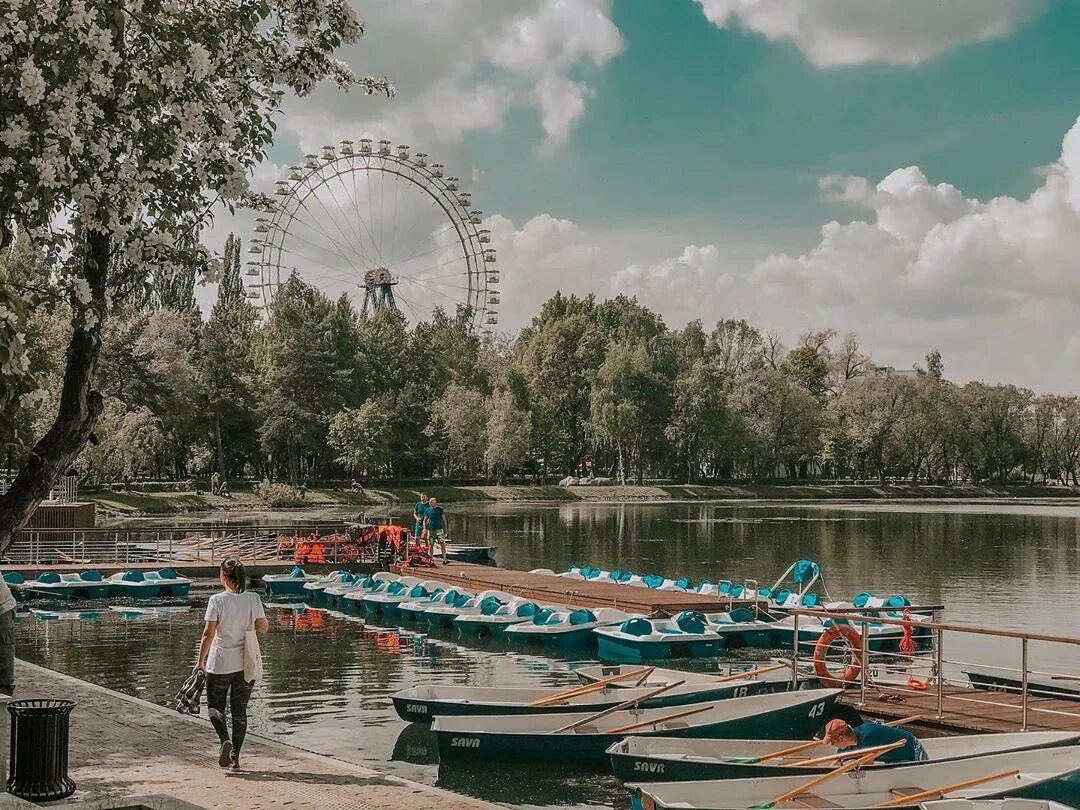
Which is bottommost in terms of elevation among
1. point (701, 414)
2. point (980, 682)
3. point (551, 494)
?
point (980, 682)

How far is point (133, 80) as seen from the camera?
25.5 ft

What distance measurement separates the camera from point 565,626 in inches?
1000

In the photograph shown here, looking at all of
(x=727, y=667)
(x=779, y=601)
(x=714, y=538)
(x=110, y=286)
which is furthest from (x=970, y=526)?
(x=110, y=286)

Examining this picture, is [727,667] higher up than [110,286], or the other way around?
[110,286]

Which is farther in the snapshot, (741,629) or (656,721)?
(741,629)

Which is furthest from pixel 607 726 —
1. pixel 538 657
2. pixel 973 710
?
pixel 538 657

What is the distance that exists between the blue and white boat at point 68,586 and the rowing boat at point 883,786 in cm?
2564

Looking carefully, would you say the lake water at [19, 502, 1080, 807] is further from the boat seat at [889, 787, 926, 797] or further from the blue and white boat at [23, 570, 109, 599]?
the boat seat at [889, 787, 926, 797]

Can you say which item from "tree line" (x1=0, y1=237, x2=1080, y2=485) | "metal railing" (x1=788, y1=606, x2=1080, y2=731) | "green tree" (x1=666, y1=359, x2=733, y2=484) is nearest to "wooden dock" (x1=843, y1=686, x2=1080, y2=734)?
"metal railing" (x1=788, y1=606, x2=1080, y2=731)

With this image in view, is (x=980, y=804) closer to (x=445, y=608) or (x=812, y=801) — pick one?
(x=812, y=801)

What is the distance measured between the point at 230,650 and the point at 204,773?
1143 mm

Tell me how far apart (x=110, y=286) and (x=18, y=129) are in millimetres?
1855

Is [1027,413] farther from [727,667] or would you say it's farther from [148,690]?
[148,690]

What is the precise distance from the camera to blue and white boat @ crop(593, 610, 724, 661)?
2391cm
